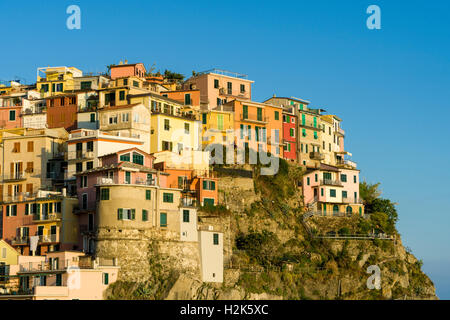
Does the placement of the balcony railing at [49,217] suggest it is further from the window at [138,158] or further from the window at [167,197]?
the window at [167,197]

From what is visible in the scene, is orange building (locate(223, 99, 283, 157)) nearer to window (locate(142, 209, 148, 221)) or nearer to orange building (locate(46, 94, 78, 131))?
orange building (locate(46, 94, 78, 131))

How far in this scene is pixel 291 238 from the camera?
110m

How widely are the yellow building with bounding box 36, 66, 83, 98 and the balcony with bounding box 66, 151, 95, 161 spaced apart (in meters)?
18.8

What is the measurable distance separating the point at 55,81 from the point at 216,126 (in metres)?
22.8

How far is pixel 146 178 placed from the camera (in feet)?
325

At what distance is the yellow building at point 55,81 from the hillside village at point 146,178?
201mm

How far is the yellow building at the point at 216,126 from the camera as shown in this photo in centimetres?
11806

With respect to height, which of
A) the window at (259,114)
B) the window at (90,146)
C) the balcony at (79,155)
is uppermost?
the window at (259,114)

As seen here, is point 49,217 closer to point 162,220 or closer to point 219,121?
point 162,220

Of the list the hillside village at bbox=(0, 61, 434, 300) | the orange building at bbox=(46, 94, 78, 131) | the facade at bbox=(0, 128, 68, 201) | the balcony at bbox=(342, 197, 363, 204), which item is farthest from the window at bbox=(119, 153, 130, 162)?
the balcony at bbox=(342, 197, 363, 204)

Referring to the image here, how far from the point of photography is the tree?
127m

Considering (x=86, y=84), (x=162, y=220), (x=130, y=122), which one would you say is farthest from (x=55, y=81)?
(x=162, y=220)

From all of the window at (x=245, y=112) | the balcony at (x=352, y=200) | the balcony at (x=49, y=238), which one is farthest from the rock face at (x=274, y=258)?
the window at (x=245, y=112)

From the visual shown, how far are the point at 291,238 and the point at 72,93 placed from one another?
32715 millimetres
